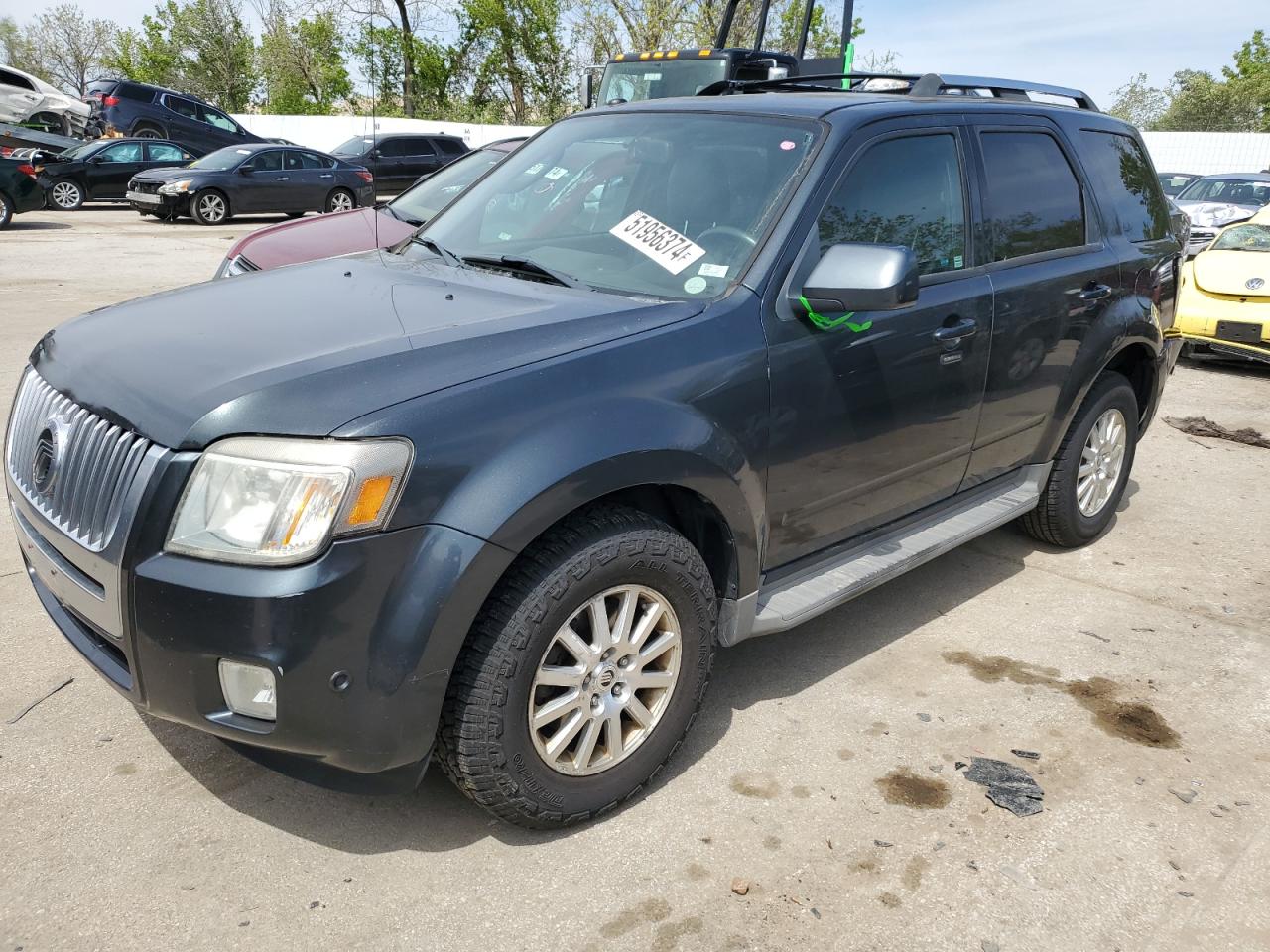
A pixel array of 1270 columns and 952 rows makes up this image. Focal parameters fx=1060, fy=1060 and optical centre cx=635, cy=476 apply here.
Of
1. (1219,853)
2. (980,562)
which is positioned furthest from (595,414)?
(980,562)

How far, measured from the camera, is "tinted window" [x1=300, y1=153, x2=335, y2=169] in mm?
19125

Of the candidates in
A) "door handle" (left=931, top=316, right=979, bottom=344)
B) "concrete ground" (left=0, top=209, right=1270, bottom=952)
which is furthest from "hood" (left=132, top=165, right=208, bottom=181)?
"door handle" (left=931, top=316, right=979, bottom=344)

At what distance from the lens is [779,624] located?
3209 millimetres

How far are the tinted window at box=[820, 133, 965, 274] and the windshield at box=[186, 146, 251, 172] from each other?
1711 centimetres

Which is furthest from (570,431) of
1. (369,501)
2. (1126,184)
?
(1126,184)

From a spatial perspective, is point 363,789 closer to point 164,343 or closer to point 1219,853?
point 164,343

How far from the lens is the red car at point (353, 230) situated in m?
7.07

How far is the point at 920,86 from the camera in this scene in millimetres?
4043

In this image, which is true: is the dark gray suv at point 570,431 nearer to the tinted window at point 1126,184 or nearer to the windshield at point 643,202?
the windshield at point 643,202

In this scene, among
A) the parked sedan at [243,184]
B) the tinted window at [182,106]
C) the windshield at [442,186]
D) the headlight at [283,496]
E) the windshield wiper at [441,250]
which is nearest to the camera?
the headlight at [283,496]

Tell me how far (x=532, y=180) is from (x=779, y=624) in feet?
6.21

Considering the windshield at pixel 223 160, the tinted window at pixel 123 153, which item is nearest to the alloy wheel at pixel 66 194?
the tinted window at pixel 123 153

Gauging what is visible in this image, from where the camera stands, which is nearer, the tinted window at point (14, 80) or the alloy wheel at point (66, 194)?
the alloy wheel at point (66, 194)

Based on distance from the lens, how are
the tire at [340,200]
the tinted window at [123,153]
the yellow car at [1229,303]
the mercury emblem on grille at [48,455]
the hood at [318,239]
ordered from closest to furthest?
1. the mercury emblem on grille at [48,455]
2. the hood at [318,239]
3. the yellow car at [1229,303]
4. the tire at [340,200]
5. the tinted window at [123,153]
